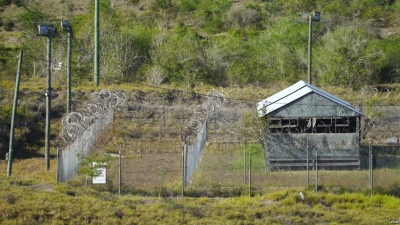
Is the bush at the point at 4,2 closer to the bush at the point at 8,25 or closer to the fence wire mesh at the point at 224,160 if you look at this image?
the bush at the point at 8,25

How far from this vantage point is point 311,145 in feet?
94.5

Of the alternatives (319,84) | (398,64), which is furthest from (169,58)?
(398,64)

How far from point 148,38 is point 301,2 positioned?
2513 centimetres

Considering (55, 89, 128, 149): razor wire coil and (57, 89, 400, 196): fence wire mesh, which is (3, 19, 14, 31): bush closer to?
(55, 89, 128, 149): razor wire coil

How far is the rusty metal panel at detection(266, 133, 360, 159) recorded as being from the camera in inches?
1121

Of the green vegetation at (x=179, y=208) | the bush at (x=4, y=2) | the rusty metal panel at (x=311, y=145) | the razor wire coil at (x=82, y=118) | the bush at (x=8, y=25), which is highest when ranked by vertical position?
the bush at (x=4, y=2)

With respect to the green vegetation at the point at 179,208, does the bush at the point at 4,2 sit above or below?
above

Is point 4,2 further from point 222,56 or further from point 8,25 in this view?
point 222,56

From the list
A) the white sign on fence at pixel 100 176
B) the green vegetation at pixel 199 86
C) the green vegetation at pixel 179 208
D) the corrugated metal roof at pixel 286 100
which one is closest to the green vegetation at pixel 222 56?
the green vegetation at pixel 199 86

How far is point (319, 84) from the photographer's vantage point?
49438 mm

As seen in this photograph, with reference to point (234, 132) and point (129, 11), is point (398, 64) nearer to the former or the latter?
point (234, 132)

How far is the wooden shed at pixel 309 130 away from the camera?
2844 centimetres

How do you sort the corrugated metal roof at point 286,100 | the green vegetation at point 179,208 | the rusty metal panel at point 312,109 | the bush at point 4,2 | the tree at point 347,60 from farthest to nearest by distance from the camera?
the bush at point 4,2
the tree at point 347,60
the rusty metal panel at point 312,109
the corrugated metal roof at point 286,100
the green vegetation at point 179,208

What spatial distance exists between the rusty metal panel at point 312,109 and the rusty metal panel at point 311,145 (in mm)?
1447
